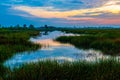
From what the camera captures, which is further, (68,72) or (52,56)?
(52,56)

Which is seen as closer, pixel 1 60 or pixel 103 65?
pixel 103 65

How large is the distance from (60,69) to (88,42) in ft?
89.4

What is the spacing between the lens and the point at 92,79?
11.7 m

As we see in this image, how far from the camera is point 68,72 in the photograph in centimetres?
1230

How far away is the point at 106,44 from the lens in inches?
1316

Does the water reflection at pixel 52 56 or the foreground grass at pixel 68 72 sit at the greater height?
the foreground grass at pixel 68 72

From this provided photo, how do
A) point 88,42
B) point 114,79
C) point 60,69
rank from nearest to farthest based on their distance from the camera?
point 114,79 → point 60,69 → point 88,42

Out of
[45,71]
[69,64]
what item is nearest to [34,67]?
[45,71]

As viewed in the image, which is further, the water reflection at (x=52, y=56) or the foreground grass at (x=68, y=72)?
the water reflection at (x=52, y=56)

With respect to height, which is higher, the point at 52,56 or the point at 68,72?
the point at 68,72

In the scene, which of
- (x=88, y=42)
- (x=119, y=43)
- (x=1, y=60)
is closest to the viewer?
(x=1, y=60)

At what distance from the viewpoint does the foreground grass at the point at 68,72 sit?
1191cm

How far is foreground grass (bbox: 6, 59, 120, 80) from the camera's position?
1191cm

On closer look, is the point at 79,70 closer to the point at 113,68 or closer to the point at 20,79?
the point at 113,68
